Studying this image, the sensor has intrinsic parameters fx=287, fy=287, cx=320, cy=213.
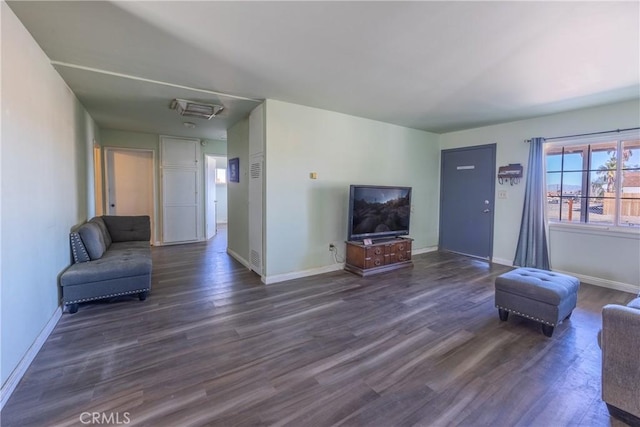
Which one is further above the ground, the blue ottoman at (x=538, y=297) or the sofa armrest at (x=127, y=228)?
the sofa armrest at (x=127, y=228)

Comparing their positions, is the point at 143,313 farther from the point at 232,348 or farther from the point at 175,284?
the point at 232,348

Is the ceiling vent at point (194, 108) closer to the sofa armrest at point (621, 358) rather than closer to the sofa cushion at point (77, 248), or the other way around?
the sofa cushion at point (77, 248)

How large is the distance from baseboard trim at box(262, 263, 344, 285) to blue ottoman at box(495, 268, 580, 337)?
7.42 feet

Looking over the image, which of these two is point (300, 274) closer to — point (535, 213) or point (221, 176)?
point (535, 213)

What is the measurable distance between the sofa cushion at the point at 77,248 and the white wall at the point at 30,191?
6 cm

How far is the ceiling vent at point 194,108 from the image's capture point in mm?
3713

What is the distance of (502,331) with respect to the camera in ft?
8.63

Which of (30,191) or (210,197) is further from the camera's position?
(210,197)

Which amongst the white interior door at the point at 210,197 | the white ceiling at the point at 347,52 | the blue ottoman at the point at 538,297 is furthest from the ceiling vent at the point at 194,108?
the blue ottoman at the point at 538,297

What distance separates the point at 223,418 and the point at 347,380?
0.80 m

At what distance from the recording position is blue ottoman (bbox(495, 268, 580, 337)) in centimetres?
252

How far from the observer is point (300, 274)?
4164 mm

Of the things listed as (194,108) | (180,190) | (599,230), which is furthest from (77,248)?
(599,230)

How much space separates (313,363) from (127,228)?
405 cm
